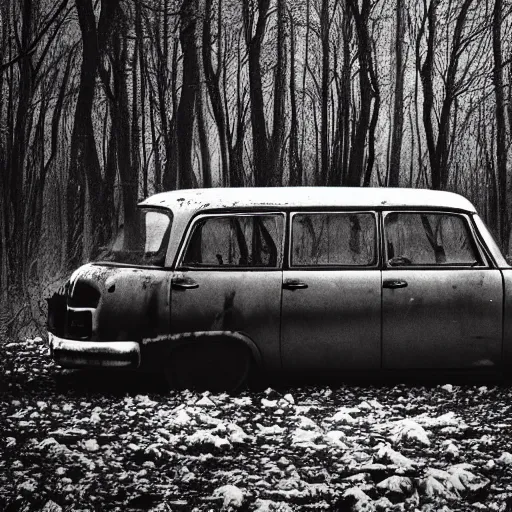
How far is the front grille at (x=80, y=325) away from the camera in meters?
5.81

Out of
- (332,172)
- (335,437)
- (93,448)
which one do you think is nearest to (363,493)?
(335,437)

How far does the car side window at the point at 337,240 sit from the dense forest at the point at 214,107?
222cm

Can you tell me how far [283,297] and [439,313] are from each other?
1.13 metres

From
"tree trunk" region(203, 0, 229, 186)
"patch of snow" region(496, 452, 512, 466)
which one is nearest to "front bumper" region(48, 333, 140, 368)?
"patch of snow" region(496, 452, 512, 466)

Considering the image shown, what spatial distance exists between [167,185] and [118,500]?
469 cm

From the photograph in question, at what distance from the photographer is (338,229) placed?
5996 mm

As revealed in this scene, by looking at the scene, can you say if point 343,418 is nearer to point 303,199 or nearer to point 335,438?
point 335,438

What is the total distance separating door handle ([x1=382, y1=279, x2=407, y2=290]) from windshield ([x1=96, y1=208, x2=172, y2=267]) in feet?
5.27

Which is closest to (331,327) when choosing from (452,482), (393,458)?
(393,458)

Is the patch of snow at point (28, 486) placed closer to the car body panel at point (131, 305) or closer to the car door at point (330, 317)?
the car body panel at point (131, 305)

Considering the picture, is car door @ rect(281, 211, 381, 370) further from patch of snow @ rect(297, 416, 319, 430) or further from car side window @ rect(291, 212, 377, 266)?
patch of snow @ rect(297, 416, 319, 430)

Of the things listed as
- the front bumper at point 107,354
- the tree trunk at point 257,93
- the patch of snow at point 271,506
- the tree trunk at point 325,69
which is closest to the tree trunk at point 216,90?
the tree trunk at point 257,93

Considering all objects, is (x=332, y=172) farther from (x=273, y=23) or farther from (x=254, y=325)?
(x=254, y=325)

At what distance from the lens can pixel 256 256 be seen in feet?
19.5
